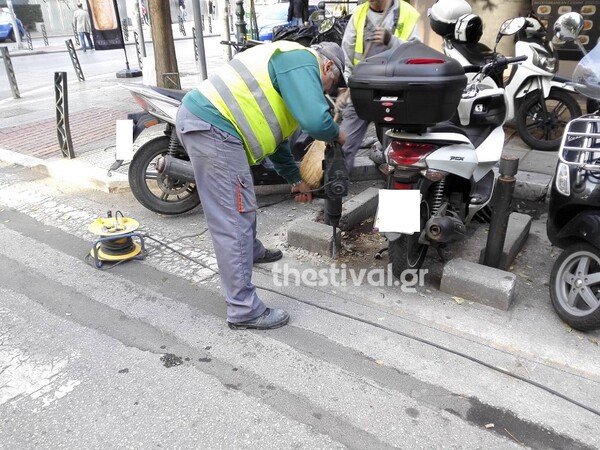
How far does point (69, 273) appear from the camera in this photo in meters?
3.72

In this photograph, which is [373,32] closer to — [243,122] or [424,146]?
[424,146]

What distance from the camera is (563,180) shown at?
296 centimetres

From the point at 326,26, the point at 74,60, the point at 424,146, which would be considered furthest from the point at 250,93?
the point at 74,60

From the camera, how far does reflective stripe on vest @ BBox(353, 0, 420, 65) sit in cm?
446

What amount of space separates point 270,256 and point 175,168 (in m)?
1.18

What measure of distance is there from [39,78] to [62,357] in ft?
42.5

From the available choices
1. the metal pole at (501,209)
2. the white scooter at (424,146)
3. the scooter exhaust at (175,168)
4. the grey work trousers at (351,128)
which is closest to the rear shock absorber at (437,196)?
the white scooter at (424,146)

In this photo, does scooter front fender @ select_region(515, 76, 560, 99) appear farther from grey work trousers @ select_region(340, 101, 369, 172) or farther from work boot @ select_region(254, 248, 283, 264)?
work boot @ select_region(254, 248, 283, 264)

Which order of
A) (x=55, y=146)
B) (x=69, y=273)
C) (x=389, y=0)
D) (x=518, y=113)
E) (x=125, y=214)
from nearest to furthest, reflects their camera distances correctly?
(x=69, y=273), (x=389, y=0), (x=125, y=214), (x=518, y=113), (x=55, y=146)

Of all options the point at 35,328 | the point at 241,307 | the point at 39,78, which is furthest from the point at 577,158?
the point at 39,78

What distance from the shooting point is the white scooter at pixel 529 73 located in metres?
5.19

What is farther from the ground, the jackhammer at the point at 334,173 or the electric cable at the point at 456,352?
the jackhammer at the point at 334,173

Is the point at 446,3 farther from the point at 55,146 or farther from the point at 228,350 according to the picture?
the point at 55,146

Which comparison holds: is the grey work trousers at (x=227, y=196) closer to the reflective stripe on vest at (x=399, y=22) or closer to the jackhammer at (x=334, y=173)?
the jackhammer at (x=334, y=173)
